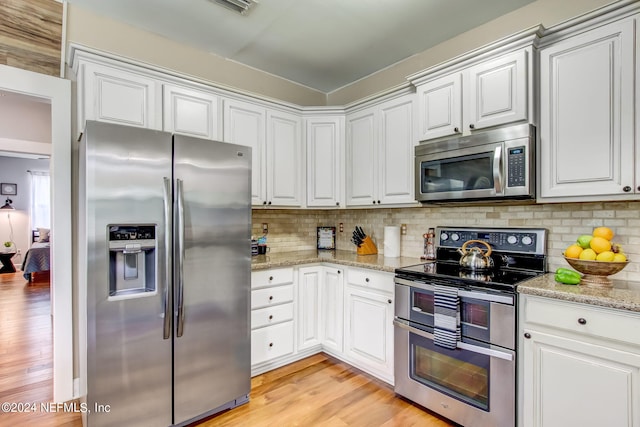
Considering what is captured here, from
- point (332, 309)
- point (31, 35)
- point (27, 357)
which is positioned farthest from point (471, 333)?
point (27, 357)

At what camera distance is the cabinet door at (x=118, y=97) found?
2.10 m

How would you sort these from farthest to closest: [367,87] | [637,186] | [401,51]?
[367,87] → [401,51] → [637,186]

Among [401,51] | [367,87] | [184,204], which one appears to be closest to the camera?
[184,204]

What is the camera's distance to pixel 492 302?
181cm

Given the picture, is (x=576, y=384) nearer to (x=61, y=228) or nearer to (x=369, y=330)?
(x=369, y=330)

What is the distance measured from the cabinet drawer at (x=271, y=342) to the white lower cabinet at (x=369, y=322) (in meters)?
0.49

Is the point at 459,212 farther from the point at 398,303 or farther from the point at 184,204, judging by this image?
the point at 184,204

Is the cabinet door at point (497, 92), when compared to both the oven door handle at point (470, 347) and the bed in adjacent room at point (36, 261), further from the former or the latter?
the bed in adjacent room at point (36, 261)

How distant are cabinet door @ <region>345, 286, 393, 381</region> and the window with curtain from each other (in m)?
8.58

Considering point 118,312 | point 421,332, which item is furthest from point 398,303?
point 118,312

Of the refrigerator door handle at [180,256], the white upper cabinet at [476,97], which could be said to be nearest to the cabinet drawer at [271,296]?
the refrigerator door handle at [180,256]

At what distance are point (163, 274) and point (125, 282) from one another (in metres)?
0.19

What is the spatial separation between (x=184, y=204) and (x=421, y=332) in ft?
5.51

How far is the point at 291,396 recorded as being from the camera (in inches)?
91.8
